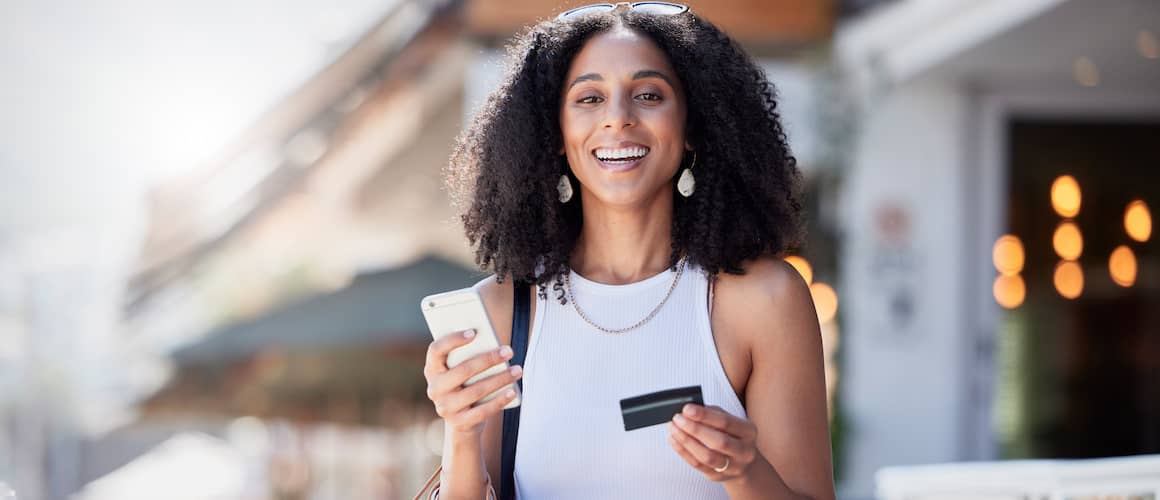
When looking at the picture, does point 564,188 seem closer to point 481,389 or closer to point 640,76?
point 640,76

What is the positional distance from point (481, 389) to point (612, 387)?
11.4 inches

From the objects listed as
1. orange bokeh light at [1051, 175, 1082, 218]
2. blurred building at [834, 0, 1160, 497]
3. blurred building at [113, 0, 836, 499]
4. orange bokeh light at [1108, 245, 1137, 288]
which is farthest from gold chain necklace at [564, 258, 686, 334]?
orange bokeh light at [1108, 245, 1137, 288]

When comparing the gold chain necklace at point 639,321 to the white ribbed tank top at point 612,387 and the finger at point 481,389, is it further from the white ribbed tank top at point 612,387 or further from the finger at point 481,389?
the finger at point 481,389

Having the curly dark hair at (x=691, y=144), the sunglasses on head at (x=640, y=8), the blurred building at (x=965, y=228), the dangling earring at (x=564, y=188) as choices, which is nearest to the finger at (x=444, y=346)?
the curly dark hair at (x=691, y=144)

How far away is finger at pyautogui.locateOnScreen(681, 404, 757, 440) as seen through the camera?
1.40m

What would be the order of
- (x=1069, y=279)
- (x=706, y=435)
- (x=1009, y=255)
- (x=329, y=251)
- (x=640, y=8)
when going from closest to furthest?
(x=706, y=435), (x=640, y=8), (x=1009, y=255), (x=1069, y=279), (x=329, y=251)

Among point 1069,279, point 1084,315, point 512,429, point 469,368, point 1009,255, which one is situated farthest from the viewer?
point 1084,315

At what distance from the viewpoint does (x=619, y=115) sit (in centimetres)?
177

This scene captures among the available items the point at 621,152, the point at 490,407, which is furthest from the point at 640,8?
the point at 490,407

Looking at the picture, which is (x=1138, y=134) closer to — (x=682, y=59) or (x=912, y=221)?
(x=912, y=221)

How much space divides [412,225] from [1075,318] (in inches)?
171

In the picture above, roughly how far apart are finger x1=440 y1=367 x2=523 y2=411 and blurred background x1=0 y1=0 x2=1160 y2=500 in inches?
166

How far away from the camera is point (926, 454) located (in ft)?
20.3

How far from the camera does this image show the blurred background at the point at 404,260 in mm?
6070
